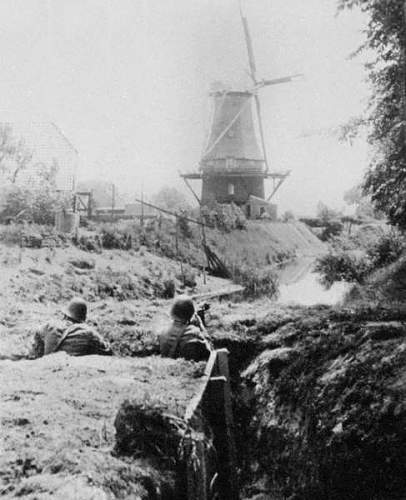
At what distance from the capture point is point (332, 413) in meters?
5.30

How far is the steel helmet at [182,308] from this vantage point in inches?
253

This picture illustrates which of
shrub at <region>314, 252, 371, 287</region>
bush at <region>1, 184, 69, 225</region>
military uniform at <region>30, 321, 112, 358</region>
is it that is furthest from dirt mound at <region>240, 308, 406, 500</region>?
bush at <region>1, 184, 69, 225</region>

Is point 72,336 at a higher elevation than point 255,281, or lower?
lower

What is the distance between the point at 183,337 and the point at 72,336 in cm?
140

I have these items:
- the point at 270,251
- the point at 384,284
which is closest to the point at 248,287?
the point at 384,284

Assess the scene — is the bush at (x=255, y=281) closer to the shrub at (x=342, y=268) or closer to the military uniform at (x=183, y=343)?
the shrub at (x=342, y=268)

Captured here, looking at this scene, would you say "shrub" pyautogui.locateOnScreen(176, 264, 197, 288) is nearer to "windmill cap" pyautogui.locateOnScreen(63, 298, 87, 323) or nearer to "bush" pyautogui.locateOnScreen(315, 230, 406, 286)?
"bush" pyautogui.locateOnScreen(315, 230, 406, 286)

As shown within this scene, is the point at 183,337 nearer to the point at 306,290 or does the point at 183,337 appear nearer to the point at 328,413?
the point at 328,413

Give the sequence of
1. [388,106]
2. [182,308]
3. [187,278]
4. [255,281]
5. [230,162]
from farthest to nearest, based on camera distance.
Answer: [230,162], [255,281], [187,278], [388,106], [182,308]

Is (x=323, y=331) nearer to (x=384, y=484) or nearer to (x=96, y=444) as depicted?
(x=384, y=484)

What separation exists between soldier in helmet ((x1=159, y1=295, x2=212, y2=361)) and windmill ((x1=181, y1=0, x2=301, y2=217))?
31889 millimetres

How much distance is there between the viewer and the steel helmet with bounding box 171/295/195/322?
6.44 metres

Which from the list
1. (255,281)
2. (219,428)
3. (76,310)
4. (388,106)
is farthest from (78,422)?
(255,281)

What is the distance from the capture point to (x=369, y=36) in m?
10.2
